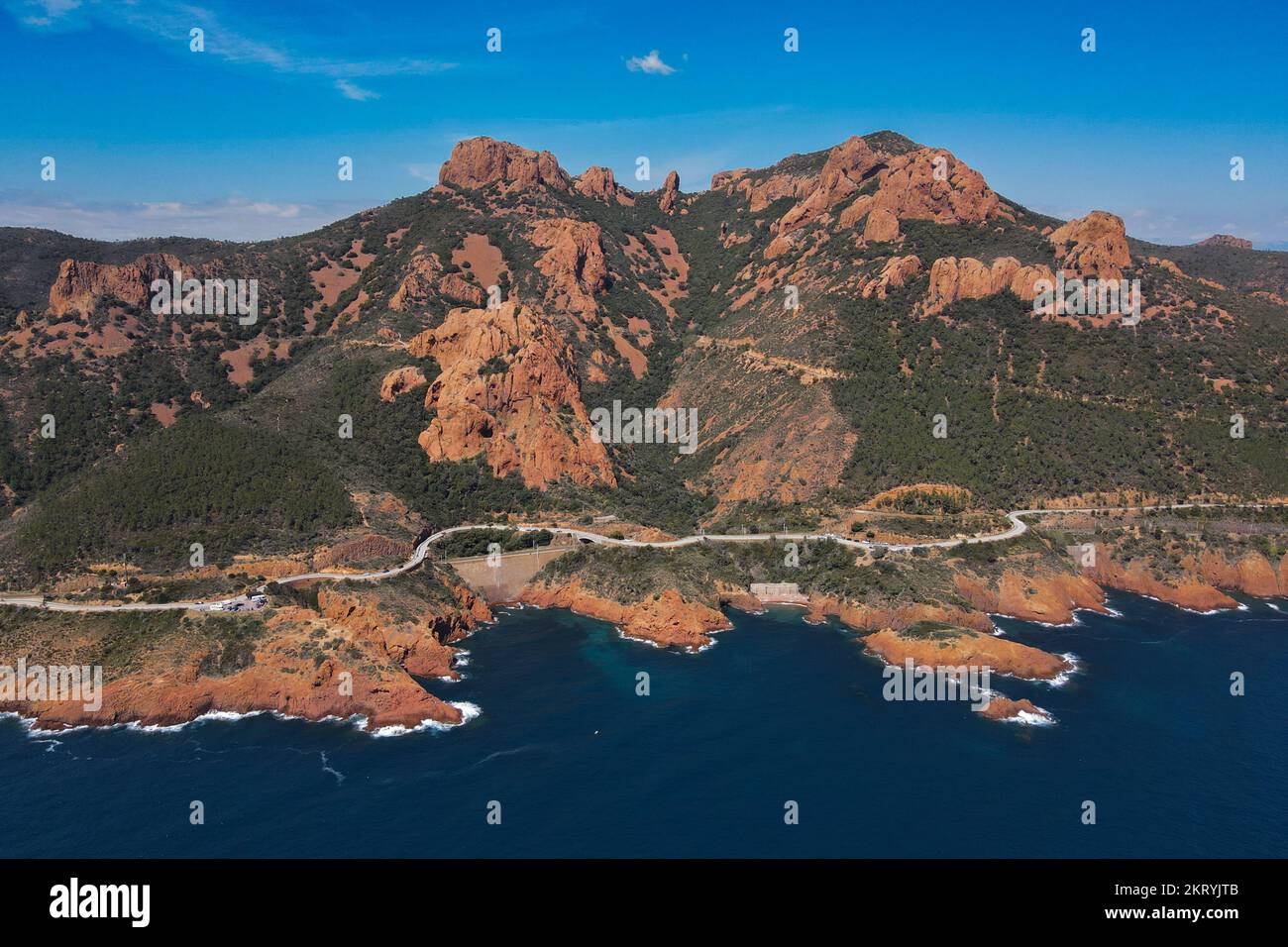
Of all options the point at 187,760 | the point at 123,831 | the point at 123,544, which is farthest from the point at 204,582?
the point at 123,831

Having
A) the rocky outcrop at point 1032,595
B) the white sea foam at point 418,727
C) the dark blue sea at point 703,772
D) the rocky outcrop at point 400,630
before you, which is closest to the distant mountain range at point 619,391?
the rocky outcrop at point 400,630

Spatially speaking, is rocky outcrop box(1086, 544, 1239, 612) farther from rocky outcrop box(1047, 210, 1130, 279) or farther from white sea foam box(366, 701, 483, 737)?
white sea foam box(366, 701, 483, 737)

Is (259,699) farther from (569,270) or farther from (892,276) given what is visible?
(892,276)

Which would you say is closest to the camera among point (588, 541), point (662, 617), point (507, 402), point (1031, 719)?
point (1031, 719)

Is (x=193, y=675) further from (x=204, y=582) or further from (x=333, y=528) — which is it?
(x=333, y=528)

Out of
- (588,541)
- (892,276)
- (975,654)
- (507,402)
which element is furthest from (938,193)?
(975,654)

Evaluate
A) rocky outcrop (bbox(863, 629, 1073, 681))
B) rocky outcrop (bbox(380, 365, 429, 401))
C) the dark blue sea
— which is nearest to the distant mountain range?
rocky outcrop (bbox(380, 365, 429, 401))
